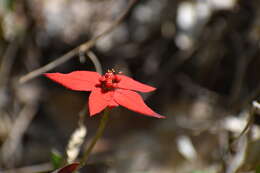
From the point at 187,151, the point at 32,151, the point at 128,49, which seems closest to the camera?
the point at 187,151

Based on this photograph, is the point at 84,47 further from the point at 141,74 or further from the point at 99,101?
the point at 141,74

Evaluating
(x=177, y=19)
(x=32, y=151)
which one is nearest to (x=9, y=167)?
(x=32, y=151)

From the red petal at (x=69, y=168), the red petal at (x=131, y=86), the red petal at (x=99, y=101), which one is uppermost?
the red petal at (x=131, y=86)

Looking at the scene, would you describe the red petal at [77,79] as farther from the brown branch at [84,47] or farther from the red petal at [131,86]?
the brown branch at [84,47]

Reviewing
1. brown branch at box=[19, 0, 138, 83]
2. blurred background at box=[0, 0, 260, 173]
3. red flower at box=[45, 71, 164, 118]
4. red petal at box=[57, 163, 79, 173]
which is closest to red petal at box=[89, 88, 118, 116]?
red flower at box=[45, 71, 164, 118]

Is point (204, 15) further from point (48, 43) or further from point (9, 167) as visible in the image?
point (9, 167)

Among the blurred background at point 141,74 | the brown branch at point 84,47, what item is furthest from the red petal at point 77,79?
the blurred background at point 141,74

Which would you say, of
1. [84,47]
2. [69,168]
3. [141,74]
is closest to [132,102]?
[69,168]

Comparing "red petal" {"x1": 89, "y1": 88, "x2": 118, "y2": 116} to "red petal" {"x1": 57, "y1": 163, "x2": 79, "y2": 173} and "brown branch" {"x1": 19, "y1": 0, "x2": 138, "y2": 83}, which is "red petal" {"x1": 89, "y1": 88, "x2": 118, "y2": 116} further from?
"brown branch" {"x1": 19, "y1": 0, "x2": 138, "y2": 83}
